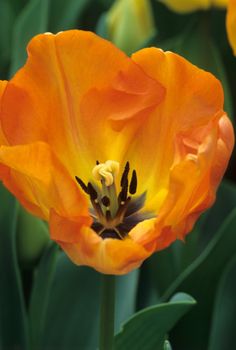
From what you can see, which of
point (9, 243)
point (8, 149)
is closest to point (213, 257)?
point (9, 243)

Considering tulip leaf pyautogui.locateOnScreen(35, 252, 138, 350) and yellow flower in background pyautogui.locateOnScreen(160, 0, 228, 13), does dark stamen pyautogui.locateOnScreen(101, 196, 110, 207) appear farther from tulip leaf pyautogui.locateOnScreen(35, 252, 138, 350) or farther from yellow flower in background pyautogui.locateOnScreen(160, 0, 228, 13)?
yellow flower in background pyautogui.locateOnScreen(160, 0, 228, 13)

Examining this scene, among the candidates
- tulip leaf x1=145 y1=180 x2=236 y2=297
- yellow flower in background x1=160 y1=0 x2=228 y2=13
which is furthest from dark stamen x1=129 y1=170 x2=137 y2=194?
yellow flower in background x1=160 y1=0 x2=228 y2=13

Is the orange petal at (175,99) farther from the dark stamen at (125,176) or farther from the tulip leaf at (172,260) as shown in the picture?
the tulip leaf at (172,260)

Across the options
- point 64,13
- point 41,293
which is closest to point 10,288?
point 41,293

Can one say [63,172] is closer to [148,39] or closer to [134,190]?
[134,190]

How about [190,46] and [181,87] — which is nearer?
[181,87]

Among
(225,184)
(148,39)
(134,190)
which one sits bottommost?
(225,184)

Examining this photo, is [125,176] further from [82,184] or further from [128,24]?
[128,24]

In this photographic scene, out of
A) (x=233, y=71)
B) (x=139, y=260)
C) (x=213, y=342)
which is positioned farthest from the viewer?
(x=233, y=71)
